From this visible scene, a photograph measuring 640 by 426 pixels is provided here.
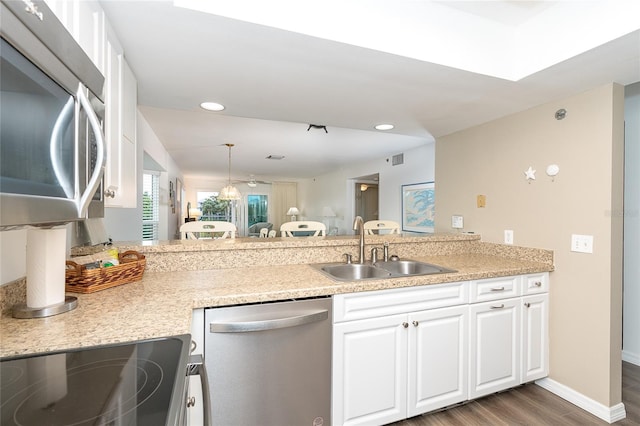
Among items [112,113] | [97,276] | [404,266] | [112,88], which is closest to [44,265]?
[97,276]

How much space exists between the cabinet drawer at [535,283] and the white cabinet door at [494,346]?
11cm

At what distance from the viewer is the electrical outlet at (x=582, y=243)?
190 centimetres

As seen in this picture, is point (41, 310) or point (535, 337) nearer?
point (41, 310)

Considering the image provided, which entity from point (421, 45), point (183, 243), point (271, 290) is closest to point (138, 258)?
point (183, 243)

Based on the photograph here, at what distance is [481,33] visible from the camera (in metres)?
1.68

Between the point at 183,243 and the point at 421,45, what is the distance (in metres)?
1.77

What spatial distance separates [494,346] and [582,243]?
873mm

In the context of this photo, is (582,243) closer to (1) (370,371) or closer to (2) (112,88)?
(1) (370,371)

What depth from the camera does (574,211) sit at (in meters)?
1.97

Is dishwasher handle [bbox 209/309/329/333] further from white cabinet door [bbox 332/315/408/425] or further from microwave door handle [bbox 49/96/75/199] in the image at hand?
microwave door handle [bbox 49/96/75/199]

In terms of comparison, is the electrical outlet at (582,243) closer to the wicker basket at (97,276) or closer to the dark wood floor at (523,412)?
the dark wood floor at (523,412)

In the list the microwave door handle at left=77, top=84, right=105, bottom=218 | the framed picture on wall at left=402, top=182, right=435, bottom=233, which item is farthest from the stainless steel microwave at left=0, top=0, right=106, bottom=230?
the framed picture on wall at left=402, top=182, right=435, bottom=233

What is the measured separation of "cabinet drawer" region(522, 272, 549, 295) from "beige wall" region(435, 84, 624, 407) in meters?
0.06

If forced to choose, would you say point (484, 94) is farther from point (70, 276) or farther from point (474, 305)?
point (70, 276)
